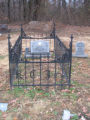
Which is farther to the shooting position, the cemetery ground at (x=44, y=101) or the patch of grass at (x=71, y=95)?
the patch of grass at (x=71, y=95)

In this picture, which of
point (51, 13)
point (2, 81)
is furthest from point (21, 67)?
point (51, 13)

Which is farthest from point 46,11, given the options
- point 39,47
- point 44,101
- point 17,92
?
point 44,101

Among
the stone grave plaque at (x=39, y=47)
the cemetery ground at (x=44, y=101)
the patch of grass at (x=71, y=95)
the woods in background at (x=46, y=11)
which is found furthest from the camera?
the woods in background at (x=46, y=11)

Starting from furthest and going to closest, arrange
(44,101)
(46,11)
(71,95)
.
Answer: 1. (46,11)
2. (71,95)
3. (44,101)

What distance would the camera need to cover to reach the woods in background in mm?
17094

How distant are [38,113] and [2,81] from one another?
1.69 m

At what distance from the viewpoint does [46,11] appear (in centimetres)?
1781

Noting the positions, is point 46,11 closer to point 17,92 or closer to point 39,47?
point 39,47

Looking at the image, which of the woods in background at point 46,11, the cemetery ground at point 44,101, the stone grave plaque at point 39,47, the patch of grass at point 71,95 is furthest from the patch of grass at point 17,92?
the woods in background at point 46,11

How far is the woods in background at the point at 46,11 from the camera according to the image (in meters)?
17.1

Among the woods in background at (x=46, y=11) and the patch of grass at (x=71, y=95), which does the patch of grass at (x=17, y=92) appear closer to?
the patch of grass at (x=71, y=95)

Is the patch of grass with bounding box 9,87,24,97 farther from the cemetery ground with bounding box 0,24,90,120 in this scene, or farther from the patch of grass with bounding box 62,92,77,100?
the patch of grass with bounding box 62,92,77,100

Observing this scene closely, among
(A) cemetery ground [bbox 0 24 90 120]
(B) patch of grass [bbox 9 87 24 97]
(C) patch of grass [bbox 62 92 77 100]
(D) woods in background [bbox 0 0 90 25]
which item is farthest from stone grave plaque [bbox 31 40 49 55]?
(D) woods in background [bbox 0 0 90 25]

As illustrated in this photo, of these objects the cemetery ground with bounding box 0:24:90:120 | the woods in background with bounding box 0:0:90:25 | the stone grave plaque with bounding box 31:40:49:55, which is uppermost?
the woods in background with bounding box 0:0:90:25
